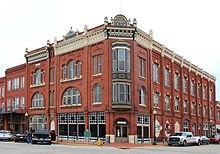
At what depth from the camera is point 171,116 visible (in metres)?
59.8

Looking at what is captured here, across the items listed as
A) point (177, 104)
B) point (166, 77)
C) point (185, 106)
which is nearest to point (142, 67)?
point (166, 77)

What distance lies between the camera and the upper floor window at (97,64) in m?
49.2

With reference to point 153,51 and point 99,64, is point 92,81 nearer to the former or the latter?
point 99,64

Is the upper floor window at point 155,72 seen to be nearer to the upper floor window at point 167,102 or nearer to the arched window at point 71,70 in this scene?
the upper floor window at point 167,102

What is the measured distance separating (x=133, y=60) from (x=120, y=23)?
4.91 meters

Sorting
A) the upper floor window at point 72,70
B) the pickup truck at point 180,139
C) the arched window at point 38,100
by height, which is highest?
the upper floor window at point 72,70

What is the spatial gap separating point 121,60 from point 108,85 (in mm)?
3511

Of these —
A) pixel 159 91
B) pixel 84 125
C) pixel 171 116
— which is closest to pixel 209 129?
pixel 171 116

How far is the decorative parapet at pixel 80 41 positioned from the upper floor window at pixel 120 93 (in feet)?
21.0

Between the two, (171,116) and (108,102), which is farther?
(171,116)

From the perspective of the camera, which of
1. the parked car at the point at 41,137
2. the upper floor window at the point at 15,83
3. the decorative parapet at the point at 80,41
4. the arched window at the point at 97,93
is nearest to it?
Result: the parked car at the point at 41,137

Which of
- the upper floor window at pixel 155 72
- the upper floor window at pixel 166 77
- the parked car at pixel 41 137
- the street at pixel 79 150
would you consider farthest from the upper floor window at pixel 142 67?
the street at pixel 79 150

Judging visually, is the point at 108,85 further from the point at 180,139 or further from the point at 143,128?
the point at 180,139

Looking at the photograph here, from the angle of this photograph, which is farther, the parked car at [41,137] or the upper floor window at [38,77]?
the upper floor window at [38,77]
